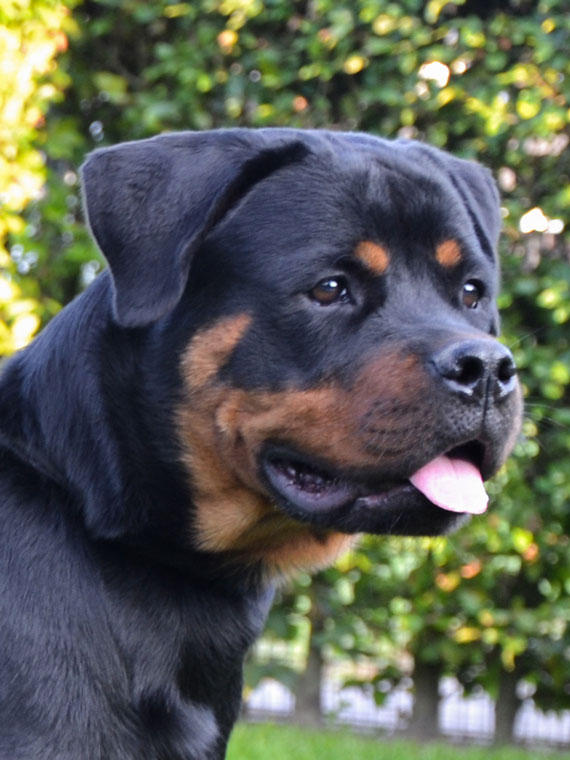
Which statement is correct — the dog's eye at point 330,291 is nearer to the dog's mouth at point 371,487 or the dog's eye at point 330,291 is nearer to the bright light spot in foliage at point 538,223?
the dog's mouth at point 371,487

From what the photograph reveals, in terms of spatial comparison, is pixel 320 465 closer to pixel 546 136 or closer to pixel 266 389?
pixel 266 389

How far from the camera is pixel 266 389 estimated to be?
8.39 feet

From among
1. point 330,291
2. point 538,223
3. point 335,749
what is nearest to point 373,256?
point 330,291

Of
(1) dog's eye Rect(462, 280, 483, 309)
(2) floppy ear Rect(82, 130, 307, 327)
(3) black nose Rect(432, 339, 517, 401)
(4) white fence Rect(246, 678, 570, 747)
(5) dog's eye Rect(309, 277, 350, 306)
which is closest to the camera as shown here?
(3) black nose Rect(432, 339, 517, 401)

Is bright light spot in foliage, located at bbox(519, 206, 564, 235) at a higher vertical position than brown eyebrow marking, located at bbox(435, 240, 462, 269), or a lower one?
lower

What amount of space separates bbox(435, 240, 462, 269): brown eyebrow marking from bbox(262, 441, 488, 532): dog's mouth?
0.44 m

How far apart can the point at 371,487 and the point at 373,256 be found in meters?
0.48

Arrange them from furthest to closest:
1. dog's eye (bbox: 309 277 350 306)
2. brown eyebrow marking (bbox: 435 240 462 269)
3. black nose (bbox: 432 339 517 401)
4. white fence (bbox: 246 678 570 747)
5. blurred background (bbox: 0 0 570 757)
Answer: white fence (bbox: 246 678 570 747)
blurred background (bbox: 0 0 570 757)
brown eyebrow marking (bbox: 435 240 462 269)
dog's eye (bbox: 309 277 350 306)
black nose (bbox: 432 339 517 401)

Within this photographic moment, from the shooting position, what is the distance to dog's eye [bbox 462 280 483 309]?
2.88 metres

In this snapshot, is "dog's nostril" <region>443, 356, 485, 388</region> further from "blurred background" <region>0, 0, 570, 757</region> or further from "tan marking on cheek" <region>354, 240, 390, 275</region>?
"blurred background" <region>0, 0, 570, 757</region>

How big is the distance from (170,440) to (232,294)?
0.33 meters

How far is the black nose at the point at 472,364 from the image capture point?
2.39 m

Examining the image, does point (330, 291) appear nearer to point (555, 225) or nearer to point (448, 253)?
point (448, 253)

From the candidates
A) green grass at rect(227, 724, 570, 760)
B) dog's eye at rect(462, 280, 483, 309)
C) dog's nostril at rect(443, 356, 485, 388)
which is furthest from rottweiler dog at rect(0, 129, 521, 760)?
green grass at rect(227, 724, 570, 760)
